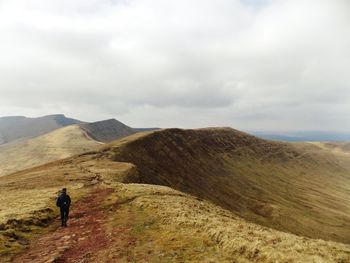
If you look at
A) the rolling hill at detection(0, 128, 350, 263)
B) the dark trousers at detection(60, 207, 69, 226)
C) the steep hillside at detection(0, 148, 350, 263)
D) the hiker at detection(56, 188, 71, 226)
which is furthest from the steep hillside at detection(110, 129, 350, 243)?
the hiker at detection(56, 188, 71, 226)

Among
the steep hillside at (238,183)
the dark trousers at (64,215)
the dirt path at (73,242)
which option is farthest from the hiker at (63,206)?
the steep hillside at (238,183)

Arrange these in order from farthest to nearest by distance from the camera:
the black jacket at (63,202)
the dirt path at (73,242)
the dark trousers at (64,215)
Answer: the black jacket at (63,202) → the dark trousers at (64,215) → the dirt path at (73,242)

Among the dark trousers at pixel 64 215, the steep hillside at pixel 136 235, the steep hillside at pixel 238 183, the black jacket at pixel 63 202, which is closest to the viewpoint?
the steep hillside at pixel 136 235

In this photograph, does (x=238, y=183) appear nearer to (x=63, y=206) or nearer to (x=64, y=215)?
(x=64, y=215)

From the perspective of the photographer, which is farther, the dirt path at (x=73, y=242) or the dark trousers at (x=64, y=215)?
the dark trousers at (x=64, y=215)

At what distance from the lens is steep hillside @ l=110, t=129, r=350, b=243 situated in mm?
106000

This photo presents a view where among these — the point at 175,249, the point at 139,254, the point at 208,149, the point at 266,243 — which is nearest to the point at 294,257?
the point at 266,243

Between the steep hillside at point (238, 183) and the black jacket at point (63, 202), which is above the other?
the black jacket at point (63, 202)

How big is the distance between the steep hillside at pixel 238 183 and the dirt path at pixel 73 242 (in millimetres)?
48050

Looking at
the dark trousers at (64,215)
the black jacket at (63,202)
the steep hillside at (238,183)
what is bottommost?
the steep hillside at (238,183)

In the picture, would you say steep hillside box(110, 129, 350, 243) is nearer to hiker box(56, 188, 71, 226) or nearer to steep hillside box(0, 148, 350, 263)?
steep hillside box(0, 148, 350, 263)

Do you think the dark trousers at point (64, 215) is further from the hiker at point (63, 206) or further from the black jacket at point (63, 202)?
the black jacket at point (63, 202)

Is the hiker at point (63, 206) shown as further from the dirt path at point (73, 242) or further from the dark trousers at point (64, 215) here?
the dirt path at point (73, 242)

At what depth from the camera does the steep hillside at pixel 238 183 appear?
348 ft
